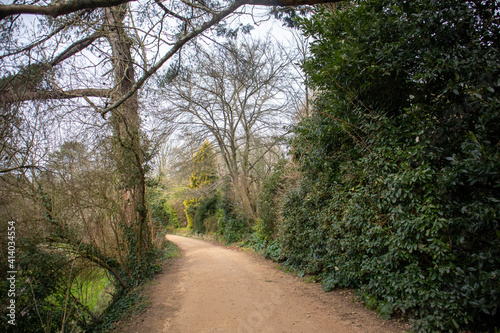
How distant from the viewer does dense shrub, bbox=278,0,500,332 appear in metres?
2.96

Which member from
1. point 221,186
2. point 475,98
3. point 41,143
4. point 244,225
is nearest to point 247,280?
point 41,143

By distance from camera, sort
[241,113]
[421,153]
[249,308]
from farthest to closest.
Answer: [241,113], [249,308], [421,153]

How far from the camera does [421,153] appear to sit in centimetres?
342

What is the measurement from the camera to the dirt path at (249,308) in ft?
12.8

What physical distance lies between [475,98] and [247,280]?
5.56 meters

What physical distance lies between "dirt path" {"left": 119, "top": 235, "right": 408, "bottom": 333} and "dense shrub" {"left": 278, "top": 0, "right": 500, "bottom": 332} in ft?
1.83

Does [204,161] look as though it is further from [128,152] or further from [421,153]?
[421,153]

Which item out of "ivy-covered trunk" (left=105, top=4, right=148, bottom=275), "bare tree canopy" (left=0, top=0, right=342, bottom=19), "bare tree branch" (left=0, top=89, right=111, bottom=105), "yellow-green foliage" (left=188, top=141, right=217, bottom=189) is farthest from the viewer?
"yellow-green foliage" (left=188, top=141, right=217, bottom=189)

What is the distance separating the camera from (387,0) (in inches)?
151

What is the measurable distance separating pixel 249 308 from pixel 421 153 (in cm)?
363

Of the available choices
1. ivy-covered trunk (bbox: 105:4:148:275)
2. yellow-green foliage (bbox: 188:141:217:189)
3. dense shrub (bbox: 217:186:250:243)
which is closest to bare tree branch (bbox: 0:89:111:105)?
ivy-covered trunk (bbox: 105:4:148:275)

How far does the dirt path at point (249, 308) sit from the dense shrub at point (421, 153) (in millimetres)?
558

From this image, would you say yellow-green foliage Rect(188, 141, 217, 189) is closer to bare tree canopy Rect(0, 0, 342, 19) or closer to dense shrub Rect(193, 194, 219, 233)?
dense shrub Rect(193, 194, 219, 233)

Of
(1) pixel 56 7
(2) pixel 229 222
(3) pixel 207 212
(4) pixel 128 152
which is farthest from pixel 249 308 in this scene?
(3) pixel 207 212
